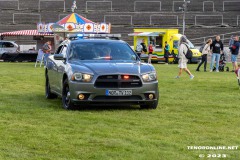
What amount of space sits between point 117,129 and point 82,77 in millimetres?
2777

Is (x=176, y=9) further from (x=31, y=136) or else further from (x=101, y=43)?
(x=31, y=136)

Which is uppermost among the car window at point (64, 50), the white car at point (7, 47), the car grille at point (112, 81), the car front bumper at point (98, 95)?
the car window at point (64, 50)

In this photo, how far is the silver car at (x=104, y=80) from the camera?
13.2 metres

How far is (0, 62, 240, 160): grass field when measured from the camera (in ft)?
28.4

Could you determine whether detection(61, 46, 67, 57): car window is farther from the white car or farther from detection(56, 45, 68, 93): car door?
the white car

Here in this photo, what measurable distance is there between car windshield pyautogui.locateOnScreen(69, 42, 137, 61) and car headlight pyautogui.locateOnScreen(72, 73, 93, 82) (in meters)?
1.16

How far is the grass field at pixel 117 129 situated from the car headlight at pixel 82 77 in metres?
0.63

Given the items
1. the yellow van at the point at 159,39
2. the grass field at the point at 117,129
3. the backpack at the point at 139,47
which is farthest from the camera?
the yellow van at the point at 159,39

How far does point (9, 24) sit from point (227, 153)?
55941mm

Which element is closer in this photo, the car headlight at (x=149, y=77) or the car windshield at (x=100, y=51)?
the car headlight at (x=149, y=77)

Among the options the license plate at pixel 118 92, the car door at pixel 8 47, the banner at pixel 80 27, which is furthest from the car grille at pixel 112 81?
the car door at pixel 8 47

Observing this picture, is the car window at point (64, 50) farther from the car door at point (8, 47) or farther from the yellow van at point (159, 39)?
the car door at point (8, 47)

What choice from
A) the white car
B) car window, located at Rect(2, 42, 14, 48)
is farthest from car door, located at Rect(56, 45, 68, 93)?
car window, located at Rect(2, 42, 14, 48)

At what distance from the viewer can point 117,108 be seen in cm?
1398
